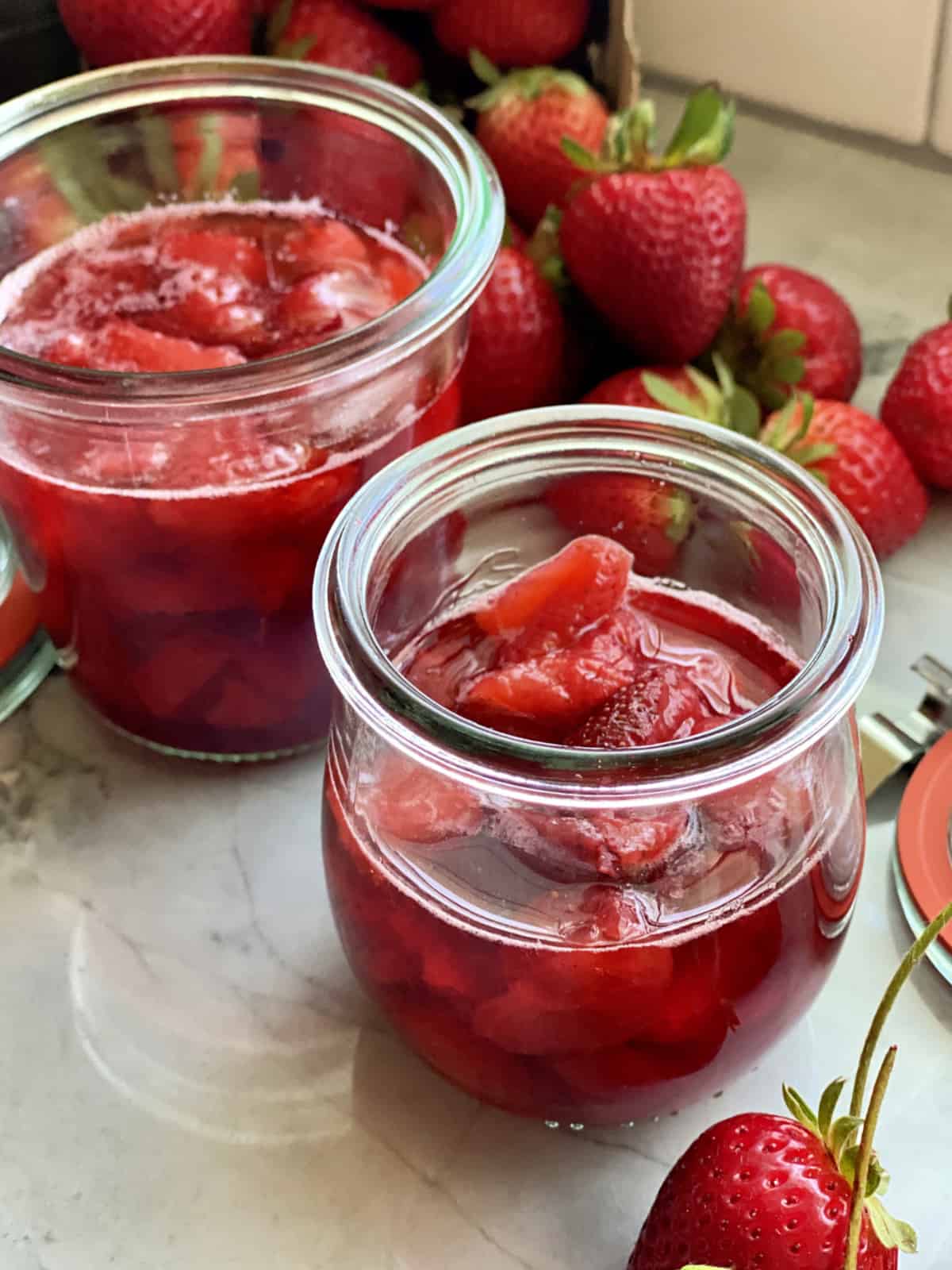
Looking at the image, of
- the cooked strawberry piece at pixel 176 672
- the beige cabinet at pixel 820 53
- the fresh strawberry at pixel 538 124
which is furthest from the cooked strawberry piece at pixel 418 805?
the beige cabinet at pixel 820 53

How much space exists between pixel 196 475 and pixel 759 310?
1.37 feet

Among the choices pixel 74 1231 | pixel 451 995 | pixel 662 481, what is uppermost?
pixel 662 481

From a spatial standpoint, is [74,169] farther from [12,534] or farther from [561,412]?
[561,412]

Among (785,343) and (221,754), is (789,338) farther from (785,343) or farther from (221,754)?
(221,754)

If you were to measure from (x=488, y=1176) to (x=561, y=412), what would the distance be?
34 cm

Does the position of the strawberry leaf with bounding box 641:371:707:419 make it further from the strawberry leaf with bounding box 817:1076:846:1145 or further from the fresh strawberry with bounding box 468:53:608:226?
the strawberry leaf with bounding box 817:1076:846:1145

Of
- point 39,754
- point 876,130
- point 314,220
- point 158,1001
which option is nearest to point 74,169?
point 314,220

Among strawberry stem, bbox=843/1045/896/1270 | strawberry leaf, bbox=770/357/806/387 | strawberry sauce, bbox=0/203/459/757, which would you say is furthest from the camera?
strawberry leaf, bbox=770/357/806/387

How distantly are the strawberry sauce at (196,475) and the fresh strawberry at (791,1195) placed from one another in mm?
339

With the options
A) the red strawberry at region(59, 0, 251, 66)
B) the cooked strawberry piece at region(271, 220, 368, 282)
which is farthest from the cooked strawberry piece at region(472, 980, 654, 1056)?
the red strawberry at region(59, 0, 251, 66)

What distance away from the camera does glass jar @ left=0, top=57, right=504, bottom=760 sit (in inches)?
26.8

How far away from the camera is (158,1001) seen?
708 mm

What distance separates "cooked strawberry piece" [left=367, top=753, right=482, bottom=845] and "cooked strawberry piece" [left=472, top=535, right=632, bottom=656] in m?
0.10

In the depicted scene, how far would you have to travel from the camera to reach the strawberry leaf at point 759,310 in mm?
926
